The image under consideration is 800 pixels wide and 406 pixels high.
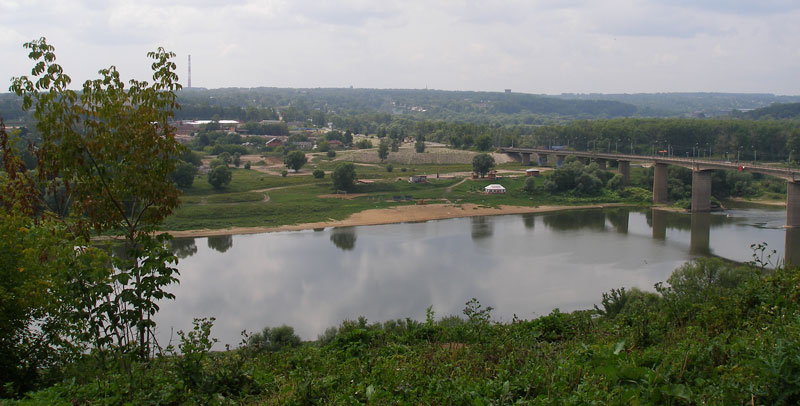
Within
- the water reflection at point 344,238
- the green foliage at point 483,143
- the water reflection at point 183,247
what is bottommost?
the water reflection at point 183,247

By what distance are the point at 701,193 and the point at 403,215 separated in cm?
1311

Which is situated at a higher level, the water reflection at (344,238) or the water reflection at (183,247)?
the water reflection at (344,238)

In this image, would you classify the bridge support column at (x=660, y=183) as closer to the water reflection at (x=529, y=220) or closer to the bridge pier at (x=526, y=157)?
the water reflection at (x=529, y=220)

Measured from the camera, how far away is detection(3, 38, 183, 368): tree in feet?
12.7

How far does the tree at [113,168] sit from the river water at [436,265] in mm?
6912

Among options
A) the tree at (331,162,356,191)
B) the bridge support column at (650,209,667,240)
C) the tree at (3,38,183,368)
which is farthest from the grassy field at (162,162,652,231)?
the tree at (3,38,183,368)

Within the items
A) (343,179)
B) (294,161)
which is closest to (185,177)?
(343,179)

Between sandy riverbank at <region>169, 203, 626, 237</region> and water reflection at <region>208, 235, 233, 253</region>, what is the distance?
1.34 feet

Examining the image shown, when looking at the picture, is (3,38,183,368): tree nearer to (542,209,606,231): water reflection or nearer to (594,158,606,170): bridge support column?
(542,209,606,231): water reflection

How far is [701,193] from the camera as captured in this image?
27469 millimetres

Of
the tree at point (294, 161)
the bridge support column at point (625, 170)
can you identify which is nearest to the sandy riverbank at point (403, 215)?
the bridge support column at point (625, 170)

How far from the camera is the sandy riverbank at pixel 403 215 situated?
2228cm

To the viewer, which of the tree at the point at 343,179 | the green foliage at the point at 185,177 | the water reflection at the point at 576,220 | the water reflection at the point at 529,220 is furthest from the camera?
the tree at the point at 343,179

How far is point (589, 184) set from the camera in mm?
31141
